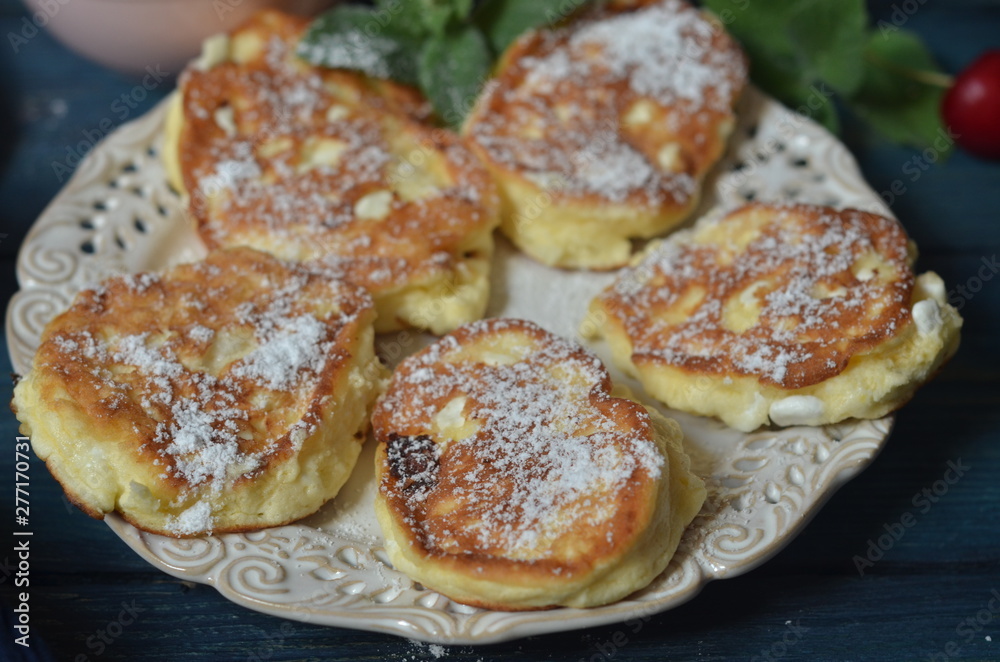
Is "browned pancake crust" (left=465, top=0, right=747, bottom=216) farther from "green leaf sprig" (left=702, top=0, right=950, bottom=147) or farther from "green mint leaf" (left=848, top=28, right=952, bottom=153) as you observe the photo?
"green mint leaf" (left=848, top=28, right=952, bottom=153)

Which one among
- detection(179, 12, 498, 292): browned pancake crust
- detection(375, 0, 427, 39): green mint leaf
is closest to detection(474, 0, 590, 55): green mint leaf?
detection(375, 0, 427, 39): green mint leaf

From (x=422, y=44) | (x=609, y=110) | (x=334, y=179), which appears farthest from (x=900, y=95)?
(x=334, y=179)

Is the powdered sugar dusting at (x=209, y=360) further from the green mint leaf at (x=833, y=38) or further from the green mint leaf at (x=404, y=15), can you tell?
the green mint leaf at (x=833, y=38)

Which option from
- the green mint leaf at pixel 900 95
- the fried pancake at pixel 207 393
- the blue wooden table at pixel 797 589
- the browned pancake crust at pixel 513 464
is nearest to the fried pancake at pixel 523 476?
the browned pancake crust at pixel 513 464

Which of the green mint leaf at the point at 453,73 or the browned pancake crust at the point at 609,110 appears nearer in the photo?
the browned pancake crust at the point at 609,110

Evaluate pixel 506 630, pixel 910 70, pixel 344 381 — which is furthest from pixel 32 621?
pixel 910 70

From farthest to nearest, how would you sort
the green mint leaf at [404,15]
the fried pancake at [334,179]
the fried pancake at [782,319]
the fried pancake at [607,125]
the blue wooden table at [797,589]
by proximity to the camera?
the green mint leaf at [404,15] → the fried pancake at [607,125] → the fried pancake at [334,179] → the fried pancake at [782,319] → the blue wooden table at [797,589]
